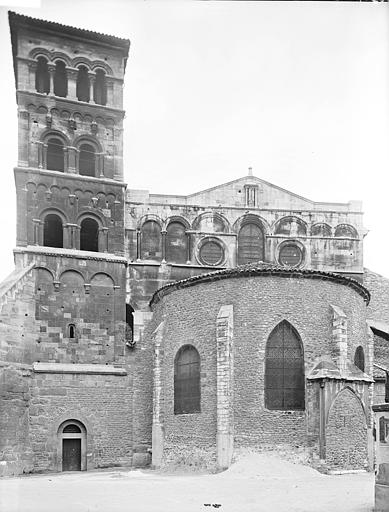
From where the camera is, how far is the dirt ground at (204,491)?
1523cm

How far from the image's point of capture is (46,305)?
27.5 metres

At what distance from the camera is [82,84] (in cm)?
3066

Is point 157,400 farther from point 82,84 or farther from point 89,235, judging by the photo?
point 82,84

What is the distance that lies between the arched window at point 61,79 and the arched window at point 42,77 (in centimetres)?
40

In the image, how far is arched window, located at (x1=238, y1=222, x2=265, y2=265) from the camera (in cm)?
3259

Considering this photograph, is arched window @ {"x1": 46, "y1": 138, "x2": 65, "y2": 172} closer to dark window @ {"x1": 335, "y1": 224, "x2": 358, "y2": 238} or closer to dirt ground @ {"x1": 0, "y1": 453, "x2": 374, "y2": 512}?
dirt ground @ {"x1": 0, "y1": 453, "x2": 374, "y2": 512}

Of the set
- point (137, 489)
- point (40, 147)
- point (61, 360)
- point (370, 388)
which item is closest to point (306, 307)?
point (370, 388)

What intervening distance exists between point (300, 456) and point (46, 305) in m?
12.0

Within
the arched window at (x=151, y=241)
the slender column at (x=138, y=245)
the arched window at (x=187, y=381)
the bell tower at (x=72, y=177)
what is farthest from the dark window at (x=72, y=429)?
the arched window at (x=151, y=241)

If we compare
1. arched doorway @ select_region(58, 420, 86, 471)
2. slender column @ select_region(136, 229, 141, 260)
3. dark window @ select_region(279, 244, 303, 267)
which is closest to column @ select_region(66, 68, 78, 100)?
slender column @ select_region(136, 229, 141, 260)

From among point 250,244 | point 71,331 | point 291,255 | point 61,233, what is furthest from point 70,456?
point 291,255

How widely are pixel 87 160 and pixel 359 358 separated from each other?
1467cm

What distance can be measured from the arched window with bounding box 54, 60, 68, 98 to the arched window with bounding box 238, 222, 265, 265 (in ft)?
35.1

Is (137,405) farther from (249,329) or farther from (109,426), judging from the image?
(249,329)
